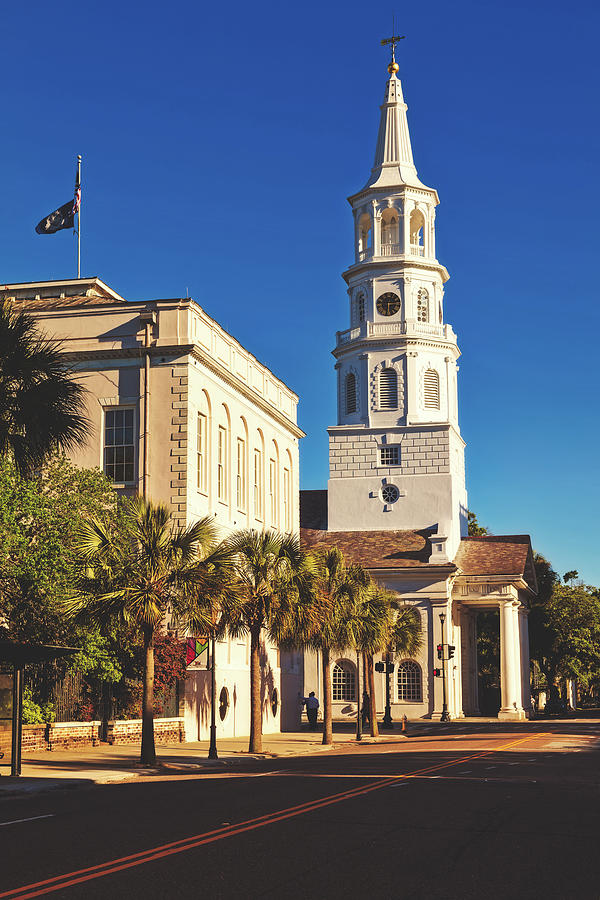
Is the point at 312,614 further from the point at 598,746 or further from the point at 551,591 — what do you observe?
the point at 551,591

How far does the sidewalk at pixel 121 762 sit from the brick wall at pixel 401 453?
38400 millimetres

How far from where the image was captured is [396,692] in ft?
228

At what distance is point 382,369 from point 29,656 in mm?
56863

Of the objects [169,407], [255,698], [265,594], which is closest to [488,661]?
[169,407]

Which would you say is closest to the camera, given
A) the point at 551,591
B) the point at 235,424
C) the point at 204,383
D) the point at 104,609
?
the point at 104,609

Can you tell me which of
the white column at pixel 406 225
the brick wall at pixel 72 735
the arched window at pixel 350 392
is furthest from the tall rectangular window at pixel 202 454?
the white column at pixel 406 225

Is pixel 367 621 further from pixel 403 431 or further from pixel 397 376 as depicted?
pixel 397 376

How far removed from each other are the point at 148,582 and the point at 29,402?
614 centimetres

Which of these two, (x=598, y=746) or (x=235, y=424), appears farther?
(x=235, y=424)

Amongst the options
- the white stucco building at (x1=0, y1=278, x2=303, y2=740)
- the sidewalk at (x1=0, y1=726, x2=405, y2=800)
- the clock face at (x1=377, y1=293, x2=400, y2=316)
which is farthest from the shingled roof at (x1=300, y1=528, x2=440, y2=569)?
the sidewalk at (x1=0, y1=726, x2=405, y2=800)

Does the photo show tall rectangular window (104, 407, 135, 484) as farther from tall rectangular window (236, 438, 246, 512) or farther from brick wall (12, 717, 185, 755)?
brick wall (12, 717, 185, 755)

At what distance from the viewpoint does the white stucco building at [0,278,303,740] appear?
37938 millimetres

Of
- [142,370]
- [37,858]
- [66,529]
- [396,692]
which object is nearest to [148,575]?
[66,529]

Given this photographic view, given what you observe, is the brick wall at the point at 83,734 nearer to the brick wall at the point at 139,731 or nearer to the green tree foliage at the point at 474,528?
the brick wall at the point at 139,731
